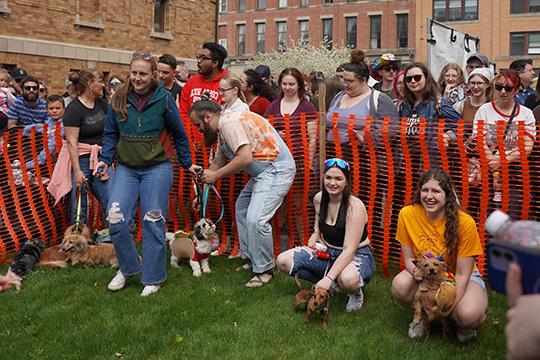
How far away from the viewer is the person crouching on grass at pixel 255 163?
5.27m

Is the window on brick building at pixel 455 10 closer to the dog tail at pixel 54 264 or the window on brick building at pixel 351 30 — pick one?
the window on brick building at pixel 351 30

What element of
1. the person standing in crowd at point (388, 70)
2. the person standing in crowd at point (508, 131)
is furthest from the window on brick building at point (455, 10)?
the person standing in crowd at point (508, 131)

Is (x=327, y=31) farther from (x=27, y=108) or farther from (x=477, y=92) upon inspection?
(x=477, y=92)

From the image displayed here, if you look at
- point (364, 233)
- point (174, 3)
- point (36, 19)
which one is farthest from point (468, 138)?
point (174, 3)

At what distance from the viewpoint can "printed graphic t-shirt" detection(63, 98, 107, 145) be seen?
6.34 meters

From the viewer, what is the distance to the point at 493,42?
131 feet

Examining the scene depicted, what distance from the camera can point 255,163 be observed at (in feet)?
17.8

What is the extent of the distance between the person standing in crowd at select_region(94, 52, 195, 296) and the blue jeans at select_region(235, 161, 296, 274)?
780 millimetres

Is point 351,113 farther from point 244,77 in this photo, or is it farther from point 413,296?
point 413,296

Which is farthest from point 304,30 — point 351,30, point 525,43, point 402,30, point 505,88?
point 505,88

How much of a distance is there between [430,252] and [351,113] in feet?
6.52

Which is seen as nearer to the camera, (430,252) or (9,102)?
(430,252)

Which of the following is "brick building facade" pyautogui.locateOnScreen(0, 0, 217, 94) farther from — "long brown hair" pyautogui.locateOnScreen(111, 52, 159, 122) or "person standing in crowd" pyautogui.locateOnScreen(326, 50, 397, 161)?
"person standing in crowd" pyautogui.locateOnScreen(326, 50, 397, 161)

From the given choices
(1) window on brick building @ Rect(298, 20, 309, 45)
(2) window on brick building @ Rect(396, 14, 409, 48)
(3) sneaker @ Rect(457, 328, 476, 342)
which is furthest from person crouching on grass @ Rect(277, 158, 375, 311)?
(1) window on brick building @ Rect(298, 20, 309, 45)
